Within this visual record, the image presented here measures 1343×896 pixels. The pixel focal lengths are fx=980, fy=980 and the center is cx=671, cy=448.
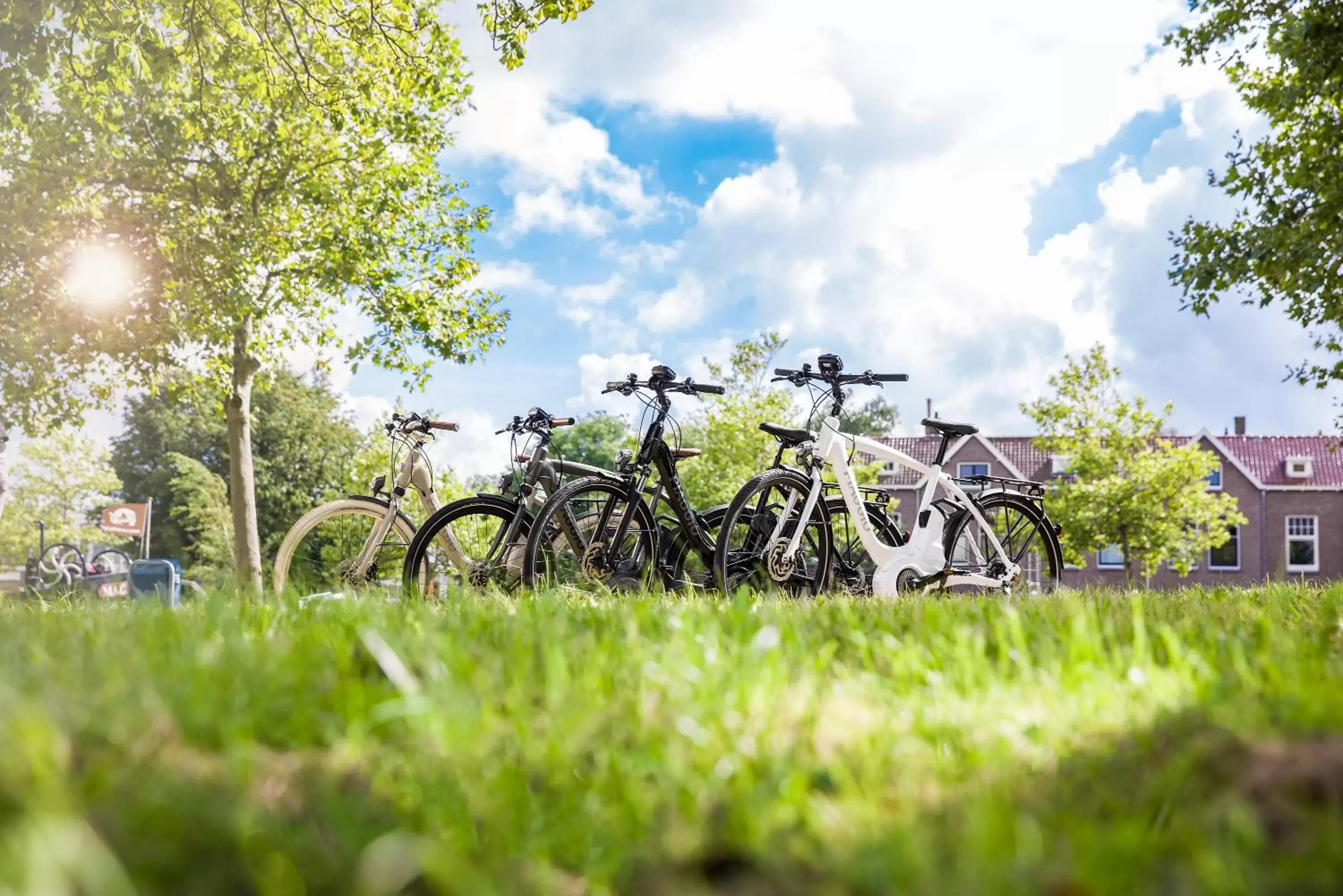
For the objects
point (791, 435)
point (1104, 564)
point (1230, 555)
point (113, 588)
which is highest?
point (791, 435)

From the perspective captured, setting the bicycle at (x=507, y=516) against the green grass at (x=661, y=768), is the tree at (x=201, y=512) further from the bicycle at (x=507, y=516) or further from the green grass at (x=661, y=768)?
the green grass at (x=661, y=768)

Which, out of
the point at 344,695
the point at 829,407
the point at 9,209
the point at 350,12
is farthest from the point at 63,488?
the point at 344,695

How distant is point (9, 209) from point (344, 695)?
47.3 ft

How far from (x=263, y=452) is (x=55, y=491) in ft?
33.6

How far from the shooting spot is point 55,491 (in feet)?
140

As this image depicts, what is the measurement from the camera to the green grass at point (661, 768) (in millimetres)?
1373

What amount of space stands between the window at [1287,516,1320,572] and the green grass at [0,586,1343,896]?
4525 centimetres

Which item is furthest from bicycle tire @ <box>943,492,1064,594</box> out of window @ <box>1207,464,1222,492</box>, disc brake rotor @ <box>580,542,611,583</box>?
window @ <box>1207,464,1222,492</box>

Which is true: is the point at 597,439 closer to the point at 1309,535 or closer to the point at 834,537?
the point at 1309,535

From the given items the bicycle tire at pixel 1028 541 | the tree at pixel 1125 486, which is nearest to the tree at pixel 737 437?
the tree at pixel 1125 486

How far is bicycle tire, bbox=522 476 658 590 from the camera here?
542 centimetres

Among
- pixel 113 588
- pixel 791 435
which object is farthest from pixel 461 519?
pixel 113 588

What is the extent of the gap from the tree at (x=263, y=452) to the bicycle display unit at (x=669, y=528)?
30.0 meters

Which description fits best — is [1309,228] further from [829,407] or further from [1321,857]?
[1321,857]
